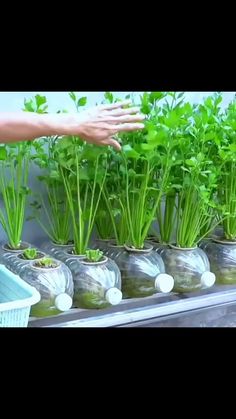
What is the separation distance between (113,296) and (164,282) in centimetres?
9

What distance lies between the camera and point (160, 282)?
79cm

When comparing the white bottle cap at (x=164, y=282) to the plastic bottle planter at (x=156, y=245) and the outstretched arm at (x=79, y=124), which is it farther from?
the outstretched arm at (x=79, y=124)

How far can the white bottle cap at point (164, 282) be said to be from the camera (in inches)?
31.2

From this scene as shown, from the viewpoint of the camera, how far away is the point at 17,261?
77cm

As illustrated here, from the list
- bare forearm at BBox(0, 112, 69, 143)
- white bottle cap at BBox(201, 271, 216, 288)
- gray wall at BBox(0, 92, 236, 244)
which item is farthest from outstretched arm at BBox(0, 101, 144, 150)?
white bottle cap at BBox(201, 271, 216, 288)

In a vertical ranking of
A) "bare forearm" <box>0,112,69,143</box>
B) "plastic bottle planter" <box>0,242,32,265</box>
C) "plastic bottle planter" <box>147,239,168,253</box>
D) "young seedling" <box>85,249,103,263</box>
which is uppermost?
"bare forearm" <box>0,112,69,143</box>

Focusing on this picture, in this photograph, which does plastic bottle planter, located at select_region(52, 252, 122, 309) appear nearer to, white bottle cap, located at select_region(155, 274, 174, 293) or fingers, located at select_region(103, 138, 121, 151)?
white bottle cap, located at select_region(155, 274, 174, 293)

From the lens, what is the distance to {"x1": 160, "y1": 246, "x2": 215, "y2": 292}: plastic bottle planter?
33.6 inches

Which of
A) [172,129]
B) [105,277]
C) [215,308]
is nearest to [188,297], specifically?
[215,308]

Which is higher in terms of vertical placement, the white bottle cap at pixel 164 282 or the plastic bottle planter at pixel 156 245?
the plastic bottle planter at pixel 156 245

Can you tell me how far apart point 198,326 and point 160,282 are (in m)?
0.10

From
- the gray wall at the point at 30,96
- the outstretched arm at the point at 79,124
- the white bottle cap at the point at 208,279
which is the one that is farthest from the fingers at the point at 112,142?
the white bottle cap at the point at 208,279

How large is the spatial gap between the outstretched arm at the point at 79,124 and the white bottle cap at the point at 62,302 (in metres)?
0.21

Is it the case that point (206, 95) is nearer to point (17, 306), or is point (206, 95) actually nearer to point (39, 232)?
point (39, 232)
